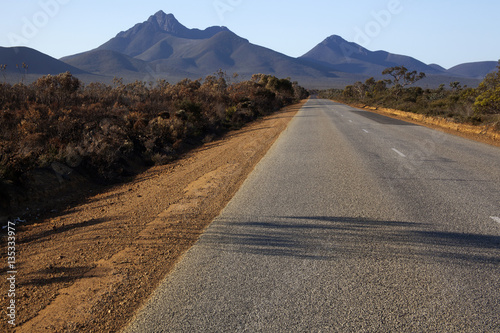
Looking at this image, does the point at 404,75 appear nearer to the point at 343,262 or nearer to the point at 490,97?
the point at 490,97

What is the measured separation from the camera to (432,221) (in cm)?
552

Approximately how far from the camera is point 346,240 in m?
4.87

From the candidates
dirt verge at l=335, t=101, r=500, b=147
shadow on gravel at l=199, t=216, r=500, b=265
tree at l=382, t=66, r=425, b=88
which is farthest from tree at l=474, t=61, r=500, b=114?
tree at l=382, t=66, r=425, b=88

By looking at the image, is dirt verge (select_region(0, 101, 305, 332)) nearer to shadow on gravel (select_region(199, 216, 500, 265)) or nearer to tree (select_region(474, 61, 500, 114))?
shadow on gravel (select_region(199, 216, 500, 265))

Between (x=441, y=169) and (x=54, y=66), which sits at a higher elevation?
(x=54, y=66)

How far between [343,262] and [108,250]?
3113 mm

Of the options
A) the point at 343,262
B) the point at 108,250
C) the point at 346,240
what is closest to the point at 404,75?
the point at 346,240

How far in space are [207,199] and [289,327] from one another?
4.36 m

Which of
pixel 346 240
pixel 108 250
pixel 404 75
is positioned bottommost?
pixel 108 250

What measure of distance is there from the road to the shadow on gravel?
0.05ft

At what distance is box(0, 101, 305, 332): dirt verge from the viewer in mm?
3558

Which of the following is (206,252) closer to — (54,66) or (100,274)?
(100,274)

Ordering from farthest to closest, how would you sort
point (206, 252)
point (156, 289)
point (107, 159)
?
point (107, 159), point (206, 252), point (156, 289)

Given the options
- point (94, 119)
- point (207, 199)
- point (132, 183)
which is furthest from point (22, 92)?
point (207, 199)
